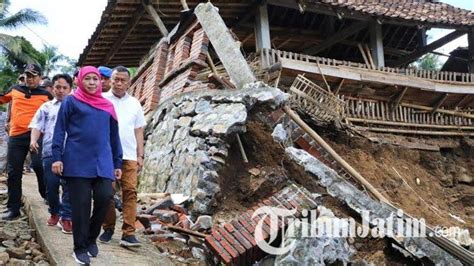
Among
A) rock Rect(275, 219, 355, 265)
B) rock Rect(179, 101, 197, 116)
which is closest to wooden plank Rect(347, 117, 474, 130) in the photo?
rock Rect(179, 101, 197, 116)

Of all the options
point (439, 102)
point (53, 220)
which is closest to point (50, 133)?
point (53, 220)

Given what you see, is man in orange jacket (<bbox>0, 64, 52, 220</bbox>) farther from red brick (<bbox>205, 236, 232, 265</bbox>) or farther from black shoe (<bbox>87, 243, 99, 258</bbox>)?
red brick (<bbox>205, 236, 232, 265</bbox>)

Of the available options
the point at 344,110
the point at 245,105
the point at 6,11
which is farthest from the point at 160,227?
the point at 6,11

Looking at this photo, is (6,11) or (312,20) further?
(6,11)

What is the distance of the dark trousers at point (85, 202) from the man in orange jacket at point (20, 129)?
1.66 meters

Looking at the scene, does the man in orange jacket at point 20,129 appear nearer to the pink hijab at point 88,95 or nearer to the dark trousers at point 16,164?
the dark trousers at point 16,164

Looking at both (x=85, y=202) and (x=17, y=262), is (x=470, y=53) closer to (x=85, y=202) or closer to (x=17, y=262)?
(x=85, y=202)

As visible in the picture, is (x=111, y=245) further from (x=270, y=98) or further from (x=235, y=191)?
(x=270, y=98)

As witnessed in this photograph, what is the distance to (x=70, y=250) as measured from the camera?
402 centimetres

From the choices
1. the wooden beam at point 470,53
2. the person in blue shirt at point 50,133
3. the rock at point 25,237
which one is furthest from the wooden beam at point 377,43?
the rock at point 25,237

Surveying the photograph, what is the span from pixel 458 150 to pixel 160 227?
9.48m

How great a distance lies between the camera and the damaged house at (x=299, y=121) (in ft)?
18.7

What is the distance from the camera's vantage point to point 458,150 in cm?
1252

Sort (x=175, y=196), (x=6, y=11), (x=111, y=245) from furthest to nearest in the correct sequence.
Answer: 1. (x=6, y=11)
2. (x=175, y=196)
3. (x=111, y=245)
